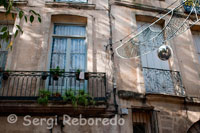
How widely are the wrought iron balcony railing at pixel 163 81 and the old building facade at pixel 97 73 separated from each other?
0.03 metres

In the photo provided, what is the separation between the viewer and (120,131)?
20.5 ft

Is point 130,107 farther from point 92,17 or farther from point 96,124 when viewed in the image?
point 92,17

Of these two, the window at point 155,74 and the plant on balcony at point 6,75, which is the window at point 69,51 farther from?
the window at point 155,74

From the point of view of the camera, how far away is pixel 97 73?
695 centimetres

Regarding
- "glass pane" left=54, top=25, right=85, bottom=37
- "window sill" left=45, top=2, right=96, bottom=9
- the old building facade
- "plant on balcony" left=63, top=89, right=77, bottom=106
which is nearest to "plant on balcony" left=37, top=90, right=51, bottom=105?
the old building facade

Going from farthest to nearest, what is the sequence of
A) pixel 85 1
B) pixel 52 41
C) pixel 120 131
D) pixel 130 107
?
pixel 85 1
pixel 52 41
pixel 130 107
pixel 120 131

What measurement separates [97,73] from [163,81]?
2305mm

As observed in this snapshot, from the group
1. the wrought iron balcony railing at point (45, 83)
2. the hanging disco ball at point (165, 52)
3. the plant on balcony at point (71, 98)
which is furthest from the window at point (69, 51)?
the hanging disco ball at point (165, 52)

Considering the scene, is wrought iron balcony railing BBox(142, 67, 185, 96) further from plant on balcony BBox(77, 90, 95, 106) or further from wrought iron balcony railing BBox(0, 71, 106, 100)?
plant on balcony BBox(77, 90, 95, 106)

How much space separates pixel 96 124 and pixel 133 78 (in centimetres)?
198

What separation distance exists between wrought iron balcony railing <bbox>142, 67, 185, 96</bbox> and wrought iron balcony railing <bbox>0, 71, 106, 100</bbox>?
62.2 inches

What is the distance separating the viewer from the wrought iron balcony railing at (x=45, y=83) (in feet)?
21.4

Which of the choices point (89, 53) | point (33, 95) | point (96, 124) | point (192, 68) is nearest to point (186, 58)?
point (192, 68)

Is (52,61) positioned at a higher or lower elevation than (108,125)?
higher
